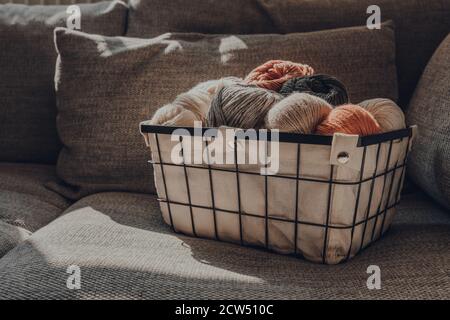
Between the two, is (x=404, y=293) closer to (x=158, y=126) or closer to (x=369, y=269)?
(x=369, y=269)

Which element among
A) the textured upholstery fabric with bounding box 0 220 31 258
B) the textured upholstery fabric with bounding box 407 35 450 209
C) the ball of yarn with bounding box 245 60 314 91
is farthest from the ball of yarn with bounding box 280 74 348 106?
the textured upholstery fabric with bounding box 0 220 31 258

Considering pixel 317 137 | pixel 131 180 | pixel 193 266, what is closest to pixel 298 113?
pixel 317 137

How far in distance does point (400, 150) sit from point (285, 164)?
0.21 meters

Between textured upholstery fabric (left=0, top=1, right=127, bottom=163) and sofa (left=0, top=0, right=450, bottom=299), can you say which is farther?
textured upholstery fabric (left=0, top=1, right=127, bottom=163)

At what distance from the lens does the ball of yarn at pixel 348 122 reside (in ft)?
2.27

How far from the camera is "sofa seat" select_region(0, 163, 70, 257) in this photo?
36.4 inches

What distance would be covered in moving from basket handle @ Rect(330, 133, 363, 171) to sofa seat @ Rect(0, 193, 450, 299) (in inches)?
6.2

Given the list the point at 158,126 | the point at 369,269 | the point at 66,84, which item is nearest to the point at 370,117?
the point at 369,269

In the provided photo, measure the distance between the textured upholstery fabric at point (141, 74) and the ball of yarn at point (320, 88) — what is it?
0.27m

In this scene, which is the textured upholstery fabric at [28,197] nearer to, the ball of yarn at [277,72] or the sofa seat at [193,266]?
the sofa seat at [193,266]

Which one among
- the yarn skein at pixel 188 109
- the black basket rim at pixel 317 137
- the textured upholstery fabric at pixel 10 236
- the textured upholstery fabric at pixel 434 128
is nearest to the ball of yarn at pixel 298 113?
the black basket rim at pixel 317 137

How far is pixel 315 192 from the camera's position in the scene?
2.36 ft
